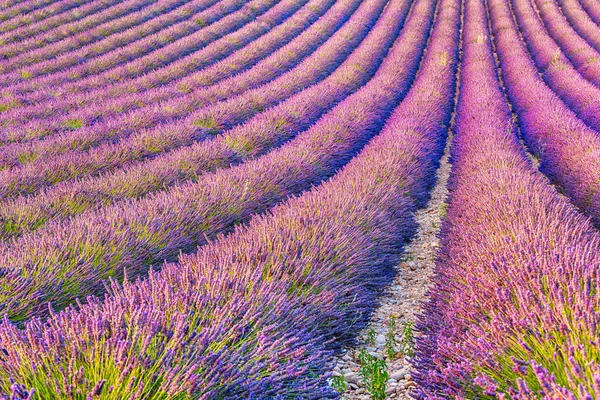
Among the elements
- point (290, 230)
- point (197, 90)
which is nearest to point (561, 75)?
point (197, 90)

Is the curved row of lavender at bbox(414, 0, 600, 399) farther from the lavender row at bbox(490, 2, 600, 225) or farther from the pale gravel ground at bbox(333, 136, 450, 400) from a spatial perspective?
the lavender row at bbox(490, 2, 600, 225)

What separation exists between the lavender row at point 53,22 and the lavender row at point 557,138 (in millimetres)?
10364

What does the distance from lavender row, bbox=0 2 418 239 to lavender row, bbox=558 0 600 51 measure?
6972 millimetres

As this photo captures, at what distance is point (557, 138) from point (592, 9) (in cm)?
1507

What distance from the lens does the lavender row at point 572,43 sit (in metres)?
10.5

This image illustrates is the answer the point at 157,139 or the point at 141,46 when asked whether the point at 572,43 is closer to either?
the point at 141,46

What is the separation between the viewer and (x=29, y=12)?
529 inches

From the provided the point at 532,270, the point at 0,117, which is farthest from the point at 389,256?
the point at 0,117

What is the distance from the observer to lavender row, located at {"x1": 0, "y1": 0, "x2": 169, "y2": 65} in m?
10.7

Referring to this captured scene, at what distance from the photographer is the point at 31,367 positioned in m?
1.57

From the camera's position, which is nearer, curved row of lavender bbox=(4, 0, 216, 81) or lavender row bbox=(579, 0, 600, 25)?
curved row of lavender bbox=(4, 0, 216, 81)

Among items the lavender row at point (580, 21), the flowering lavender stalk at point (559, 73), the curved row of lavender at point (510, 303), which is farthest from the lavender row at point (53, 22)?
the lavender row at point (580, 21)

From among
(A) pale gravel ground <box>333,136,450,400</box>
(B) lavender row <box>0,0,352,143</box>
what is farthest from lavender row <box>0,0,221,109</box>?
(A) pale gravel ground <box>333,136,450,400</box>

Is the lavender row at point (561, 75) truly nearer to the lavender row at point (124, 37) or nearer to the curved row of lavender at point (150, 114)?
the curved row of lavender at point (150, 114)
